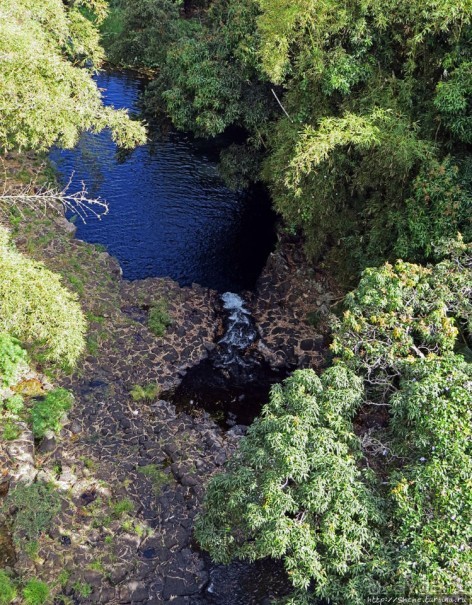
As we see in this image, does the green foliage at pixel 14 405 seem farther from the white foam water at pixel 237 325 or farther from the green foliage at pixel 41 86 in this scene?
the white foam water at pixel 237 325

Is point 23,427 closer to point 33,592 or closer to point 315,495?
point 33,592

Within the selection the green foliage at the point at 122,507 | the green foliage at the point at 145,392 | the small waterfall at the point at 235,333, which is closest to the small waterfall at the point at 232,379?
the small waterfall at the point at 235,333

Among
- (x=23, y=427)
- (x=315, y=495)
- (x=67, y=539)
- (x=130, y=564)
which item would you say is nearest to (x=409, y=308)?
(x=315, y=495)

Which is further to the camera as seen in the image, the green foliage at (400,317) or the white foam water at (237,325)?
the white foam water at (237,325)

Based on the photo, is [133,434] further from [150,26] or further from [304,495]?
[150,26]

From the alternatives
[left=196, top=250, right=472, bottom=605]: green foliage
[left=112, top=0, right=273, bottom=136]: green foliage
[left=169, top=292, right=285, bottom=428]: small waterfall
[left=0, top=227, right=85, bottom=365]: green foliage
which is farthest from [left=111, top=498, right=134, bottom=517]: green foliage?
[left=112, top=0, right=273, bottom=136]: green foliage

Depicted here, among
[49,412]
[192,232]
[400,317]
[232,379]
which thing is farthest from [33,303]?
[192,232]
